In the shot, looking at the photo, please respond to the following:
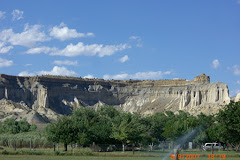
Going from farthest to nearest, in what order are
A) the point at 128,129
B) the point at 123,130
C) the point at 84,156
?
1. the point at 128,129
2. the point at 123,130
3. the point at 84,156

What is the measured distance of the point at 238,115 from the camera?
49.3 m

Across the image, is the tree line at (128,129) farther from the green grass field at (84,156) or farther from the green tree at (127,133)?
the green grass field at (84,156)

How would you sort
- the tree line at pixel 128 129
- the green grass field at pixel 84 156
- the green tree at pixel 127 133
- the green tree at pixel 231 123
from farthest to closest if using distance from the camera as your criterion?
the green tree at pixel 127 133 → the tree line at pixel 128 129 → the green tree at pixel 231 123 → the green grass field at pixel 84 156

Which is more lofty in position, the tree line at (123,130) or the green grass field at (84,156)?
the tree line at (123,130)

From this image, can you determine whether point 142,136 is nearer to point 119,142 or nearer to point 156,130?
point 119,142

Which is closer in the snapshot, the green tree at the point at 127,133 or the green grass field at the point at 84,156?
the green grass field at the point at 84,156

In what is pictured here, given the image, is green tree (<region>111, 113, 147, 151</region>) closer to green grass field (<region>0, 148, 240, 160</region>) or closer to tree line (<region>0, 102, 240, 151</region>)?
tree line (<region>0, 102, 240, 151</region>)

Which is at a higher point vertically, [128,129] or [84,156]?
[128,129]

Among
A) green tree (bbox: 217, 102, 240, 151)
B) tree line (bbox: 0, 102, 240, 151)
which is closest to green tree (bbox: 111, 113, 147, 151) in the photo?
tree line (bbox: 0, 102, 240, 151)

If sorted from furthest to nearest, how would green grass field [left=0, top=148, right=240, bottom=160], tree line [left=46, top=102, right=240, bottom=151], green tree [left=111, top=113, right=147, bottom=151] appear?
green tree [left=111, top=113, right=147, bottom=151] → tree line [left=46, top=102, right=240, bottom=151] → green grass field [left=0, top=148, right=240, bottom=160]

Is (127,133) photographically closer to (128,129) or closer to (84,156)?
(128,129)

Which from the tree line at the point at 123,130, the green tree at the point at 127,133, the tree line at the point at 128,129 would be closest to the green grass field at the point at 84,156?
the tree line at the point at 128,129

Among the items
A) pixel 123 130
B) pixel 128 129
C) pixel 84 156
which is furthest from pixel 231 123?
pixel 123 130

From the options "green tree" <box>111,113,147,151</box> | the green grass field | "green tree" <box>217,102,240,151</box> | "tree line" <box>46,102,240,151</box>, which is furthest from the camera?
"green tree" <box>111,113,147,151</box>
